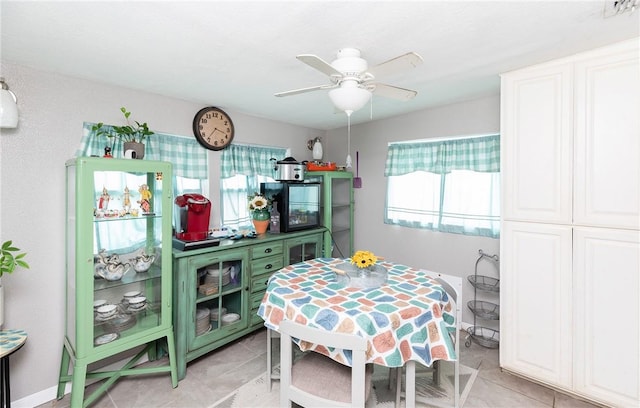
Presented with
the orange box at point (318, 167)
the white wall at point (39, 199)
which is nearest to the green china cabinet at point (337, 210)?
the orange box at point (318, 167)

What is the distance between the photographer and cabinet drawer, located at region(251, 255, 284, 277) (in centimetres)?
280

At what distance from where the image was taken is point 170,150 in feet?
8.84

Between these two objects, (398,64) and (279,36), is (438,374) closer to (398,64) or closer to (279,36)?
(398,64)

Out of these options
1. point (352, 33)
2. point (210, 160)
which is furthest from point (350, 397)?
point (210, 160)

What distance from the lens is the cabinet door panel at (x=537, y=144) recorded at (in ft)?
6.51

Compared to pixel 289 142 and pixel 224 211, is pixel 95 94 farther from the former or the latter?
pixel 289 142

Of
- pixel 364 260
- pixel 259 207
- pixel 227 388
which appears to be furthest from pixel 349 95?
pixel 227 388

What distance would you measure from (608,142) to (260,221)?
274 centimetres

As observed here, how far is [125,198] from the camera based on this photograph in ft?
6.99

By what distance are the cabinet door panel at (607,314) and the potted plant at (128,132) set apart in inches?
122

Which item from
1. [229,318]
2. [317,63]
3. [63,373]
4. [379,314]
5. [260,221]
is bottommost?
[63,373]

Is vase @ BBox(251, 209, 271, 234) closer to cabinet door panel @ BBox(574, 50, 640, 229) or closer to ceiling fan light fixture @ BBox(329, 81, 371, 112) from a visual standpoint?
ceiling fan light fixture @ BBox(329, 81, 371, 112)

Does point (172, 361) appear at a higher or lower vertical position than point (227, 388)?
higher

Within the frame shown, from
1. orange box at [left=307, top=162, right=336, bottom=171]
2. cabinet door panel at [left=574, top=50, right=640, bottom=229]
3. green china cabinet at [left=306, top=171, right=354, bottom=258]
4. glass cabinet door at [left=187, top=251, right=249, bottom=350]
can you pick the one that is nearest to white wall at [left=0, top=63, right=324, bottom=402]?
glass cabinet door at [left=187, top=251, right=249, bottom=350]
